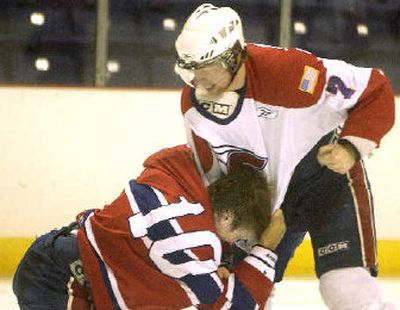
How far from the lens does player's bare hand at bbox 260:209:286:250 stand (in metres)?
2.35

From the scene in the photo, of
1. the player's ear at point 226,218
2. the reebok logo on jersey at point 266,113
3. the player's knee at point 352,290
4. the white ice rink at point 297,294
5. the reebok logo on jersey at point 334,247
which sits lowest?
the white ice rink at point 297,294

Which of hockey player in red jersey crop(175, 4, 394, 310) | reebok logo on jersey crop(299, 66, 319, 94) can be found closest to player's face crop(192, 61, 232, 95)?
hockey player in red jersey crop(175, 4, 394, 310)

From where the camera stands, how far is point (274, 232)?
7.78ft

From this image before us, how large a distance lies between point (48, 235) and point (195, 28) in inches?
24.6

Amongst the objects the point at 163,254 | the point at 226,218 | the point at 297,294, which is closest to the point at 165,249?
Answer: the point at 163,254

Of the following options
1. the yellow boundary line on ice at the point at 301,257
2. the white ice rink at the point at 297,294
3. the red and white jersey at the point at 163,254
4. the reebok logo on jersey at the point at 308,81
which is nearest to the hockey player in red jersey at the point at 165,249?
the red and white jersey at the point at 163,254

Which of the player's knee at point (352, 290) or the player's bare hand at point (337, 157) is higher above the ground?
the player's bare hand at point (337, 157)

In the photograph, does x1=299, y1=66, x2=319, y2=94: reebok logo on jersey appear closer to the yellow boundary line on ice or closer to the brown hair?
the brown hair

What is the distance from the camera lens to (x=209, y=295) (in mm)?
2168

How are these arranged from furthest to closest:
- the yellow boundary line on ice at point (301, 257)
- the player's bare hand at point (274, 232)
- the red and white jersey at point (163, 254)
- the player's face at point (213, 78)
Answer: the yellow boundary line on ice at point (301, 257), the player's bare hand at point (274, 232), the player's face at point (213, 78), the red and white jersey at point (163, 254)

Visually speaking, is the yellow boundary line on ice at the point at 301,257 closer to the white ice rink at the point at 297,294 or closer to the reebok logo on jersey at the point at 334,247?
the white ice rink at the point at 297,294

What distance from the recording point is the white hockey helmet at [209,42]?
2.20 metres

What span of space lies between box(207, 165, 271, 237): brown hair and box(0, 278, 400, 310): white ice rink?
1380 millimetres

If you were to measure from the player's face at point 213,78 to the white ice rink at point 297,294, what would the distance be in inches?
58.6
